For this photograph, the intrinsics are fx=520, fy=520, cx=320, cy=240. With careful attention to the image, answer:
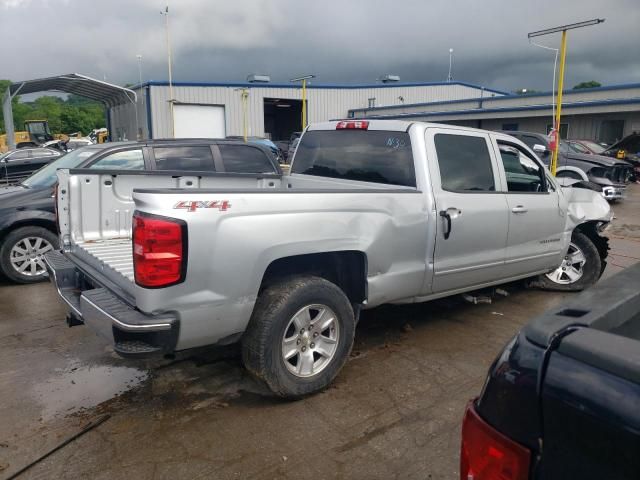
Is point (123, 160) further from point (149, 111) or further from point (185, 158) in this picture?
point (149, 111)

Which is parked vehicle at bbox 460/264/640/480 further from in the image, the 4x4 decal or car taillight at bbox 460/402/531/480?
the 4x4 decal

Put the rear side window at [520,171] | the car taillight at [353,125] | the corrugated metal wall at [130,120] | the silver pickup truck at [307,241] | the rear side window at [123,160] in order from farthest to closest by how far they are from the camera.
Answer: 1. the corrugated metal wall at [130,120]
2. the rear side window at [123,160]
3. the rear side window at [520,171]
4. the car taillight at [353,125]
5. the silver pickup truck at [307,241]

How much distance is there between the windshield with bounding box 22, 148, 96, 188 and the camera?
6655mm

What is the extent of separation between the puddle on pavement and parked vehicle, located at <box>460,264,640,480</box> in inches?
120

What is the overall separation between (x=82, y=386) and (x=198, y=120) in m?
33.8

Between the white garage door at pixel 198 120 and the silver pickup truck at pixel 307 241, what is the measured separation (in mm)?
31695

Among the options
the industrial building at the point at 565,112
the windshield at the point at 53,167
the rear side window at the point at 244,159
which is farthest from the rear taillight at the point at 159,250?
the industrial building at the point at 565,112

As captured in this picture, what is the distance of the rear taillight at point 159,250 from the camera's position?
2854 mm

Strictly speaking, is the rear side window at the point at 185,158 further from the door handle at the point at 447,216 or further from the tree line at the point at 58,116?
the tree line at the point at 58,116

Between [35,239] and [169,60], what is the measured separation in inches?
1159

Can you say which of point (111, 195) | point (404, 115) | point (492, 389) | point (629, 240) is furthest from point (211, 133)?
point (492, 389)

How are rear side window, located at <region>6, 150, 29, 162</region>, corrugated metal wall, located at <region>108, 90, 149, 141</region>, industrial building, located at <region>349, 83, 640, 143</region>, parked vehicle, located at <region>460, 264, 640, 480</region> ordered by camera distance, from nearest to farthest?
parked vehicle, located at <region>460, 264, 640, 480</region>
rear side window, located at <region>6, 150, 29, 162</region>
industrial building, located at <region>349, 83, 640, 143</region>
corrugated metal wall, located at <region>108, 90, 149, 141</region>

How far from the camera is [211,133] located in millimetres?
36156

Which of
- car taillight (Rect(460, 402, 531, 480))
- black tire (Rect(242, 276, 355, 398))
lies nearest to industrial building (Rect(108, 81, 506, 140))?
black tire (Rect(242, 276, 355, 398))
